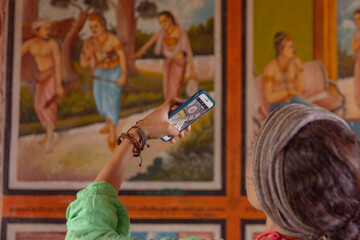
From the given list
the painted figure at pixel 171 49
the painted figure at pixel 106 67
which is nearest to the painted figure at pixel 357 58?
the painted figure at pixel 171 49

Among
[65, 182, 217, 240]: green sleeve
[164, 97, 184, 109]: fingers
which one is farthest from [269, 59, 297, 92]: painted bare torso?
[65, 182, 217, 240]: green sleeve

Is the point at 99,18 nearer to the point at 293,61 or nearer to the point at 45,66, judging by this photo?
the point at 45,66

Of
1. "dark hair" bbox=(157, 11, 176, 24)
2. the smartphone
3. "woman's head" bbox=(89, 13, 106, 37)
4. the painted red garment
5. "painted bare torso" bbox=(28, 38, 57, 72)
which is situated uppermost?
"dark hair" bbox=(157, 11, 176, 24)

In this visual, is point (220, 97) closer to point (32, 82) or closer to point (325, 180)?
point (32, 82)

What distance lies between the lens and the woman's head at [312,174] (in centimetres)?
73

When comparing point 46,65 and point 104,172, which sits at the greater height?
point 46,65

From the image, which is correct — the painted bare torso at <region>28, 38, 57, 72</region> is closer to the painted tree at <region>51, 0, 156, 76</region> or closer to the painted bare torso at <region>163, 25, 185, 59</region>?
the painted tree at <region>51, 0, 156, 76</region>

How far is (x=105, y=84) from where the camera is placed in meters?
3.42

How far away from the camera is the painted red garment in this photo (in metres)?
3.42

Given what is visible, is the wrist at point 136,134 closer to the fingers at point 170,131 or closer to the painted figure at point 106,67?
the fingers at point 170,131

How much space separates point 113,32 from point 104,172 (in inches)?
104

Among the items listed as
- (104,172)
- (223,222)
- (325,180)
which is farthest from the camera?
(223,222)

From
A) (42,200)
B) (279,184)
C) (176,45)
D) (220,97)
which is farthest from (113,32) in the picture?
(279,184)

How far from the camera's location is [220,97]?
3.37 m
